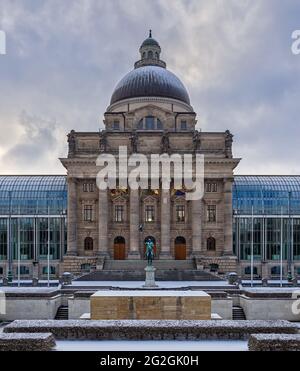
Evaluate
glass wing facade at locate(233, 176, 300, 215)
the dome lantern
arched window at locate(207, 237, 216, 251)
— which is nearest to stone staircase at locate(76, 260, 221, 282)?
arched window at locate(207, 237, 216, 251)

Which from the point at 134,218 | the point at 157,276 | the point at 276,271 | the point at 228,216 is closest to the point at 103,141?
the point at 134,218

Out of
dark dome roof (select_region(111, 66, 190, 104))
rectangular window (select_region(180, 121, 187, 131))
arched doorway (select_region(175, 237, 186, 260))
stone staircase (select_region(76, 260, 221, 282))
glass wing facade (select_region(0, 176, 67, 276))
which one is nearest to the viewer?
stone staircase (select_region(76, 260, 221, 282))

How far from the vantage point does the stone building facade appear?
6681cm

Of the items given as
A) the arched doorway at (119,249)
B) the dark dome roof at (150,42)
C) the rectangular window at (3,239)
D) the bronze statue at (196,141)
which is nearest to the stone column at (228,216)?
the bronze statue at (196,141)

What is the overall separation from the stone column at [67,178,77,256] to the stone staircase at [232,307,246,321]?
33.1 metres

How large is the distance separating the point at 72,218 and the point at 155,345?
158 ft

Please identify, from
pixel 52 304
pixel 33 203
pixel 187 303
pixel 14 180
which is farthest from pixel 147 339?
pixel 14 180

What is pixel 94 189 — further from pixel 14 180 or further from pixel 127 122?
pixel 14 180

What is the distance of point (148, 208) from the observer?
68.6 meters

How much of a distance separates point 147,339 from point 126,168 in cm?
4535

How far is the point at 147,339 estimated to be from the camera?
883 inches

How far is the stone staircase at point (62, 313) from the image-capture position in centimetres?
3931

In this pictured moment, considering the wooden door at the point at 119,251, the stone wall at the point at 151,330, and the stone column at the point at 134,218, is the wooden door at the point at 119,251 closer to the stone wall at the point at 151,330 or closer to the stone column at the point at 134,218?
the stone column at the point at 134,218

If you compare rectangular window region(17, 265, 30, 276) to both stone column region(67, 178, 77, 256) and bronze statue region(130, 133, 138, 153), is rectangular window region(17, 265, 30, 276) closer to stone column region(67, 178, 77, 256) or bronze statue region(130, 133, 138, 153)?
stone column region(67, 178, 77, 256)
